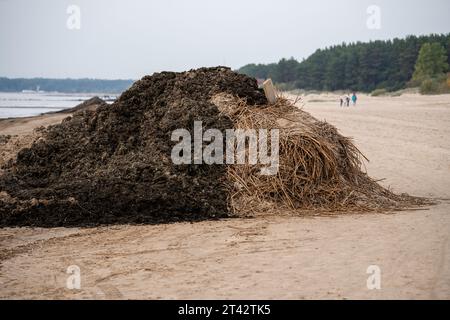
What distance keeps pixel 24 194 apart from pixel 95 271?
3.21 meters

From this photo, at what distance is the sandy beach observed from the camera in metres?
4.72

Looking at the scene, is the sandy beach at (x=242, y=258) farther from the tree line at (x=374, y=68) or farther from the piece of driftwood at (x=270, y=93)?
the tree line at (x=374, y=68)

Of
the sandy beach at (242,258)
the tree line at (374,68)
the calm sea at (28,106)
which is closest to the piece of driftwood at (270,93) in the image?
the sandy beach at (242,258)

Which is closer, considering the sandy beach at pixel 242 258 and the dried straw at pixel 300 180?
the sandy beach at pixel 242 258

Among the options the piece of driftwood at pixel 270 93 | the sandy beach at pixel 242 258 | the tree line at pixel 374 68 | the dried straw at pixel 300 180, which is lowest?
the sandy beach at pixel 242 258

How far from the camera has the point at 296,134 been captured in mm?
8547

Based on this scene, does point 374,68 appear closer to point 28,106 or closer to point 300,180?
point 28,106

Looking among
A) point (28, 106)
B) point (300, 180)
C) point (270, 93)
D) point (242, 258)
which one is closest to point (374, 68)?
point (28, 106)

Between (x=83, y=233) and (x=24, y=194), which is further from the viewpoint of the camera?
(x=24, y=194)

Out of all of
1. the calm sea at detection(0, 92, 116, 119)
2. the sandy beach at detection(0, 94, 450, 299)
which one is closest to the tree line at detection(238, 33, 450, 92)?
the calm sea at detection(0, 92, 116, 119)

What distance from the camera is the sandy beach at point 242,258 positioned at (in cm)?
472

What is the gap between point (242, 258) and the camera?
5.70 m

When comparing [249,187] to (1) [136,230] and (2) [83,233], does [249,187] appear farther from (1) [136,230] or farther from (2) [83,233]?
(2) [83,233]
